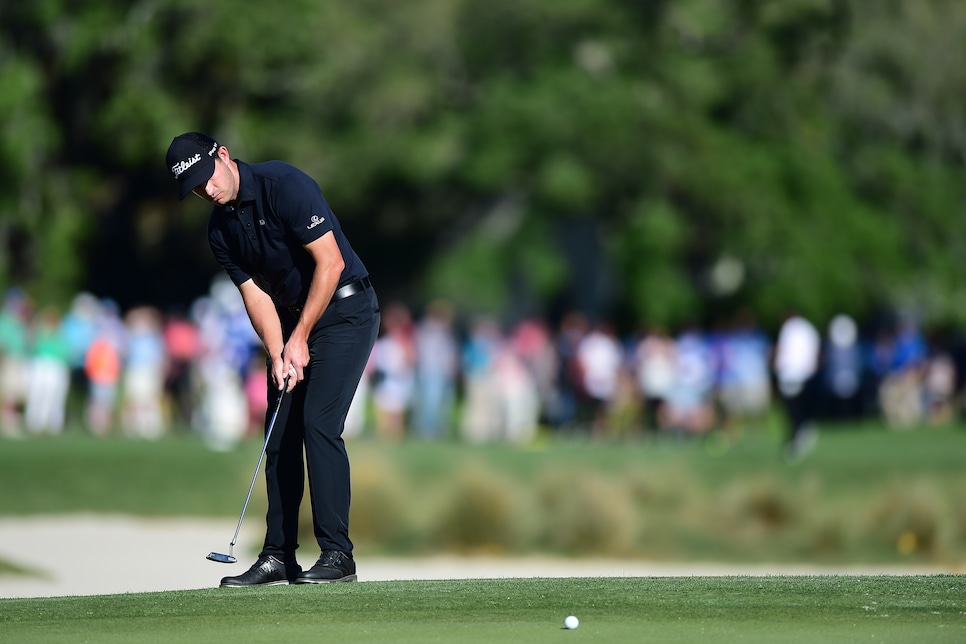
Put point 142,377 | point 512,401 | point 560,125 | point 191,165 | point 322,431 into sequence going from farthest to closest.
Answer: point 560,125 → point 512,401 → point 142,377 → point 322,431 → point 191,165

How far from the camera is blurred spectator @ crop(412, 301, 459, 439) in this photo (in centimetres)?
2203

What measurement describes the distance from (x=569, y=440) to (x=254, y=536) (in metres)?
7.09

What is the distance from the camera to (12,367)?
20250mm

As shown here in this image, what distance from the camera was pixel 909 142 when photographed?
30.9 meters

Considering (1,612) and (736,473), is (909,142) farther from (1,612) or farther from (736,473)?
(1,612)

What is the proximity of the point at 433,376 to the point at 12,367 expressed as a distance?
581 centimetres

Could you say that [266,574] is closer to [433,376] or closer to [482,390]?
[433,376]

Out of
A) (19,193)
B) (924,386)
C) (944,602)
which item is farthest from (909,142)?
(944,602)

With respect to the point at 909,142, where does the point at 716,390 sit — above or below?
below

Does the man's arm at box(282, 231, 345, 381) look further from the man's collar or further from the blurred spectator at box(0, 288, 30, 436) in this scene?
the blurred spectator at box(0, 288, 30, 436)

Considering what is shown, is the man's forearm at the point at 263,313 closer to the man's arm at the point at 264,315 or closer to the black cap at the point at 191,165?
the man's arm at the point at 264,315

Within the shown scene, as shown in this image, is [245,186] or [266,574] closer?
[245,186]

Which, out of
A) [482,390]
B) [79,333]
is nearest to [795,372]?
[482,390]

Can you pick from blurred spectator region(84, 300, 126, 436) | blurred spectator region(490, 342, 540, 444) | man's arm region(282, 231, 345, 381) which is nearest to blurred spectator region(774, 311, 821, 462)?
blurred spectator region(490, 342, 540, 444)
